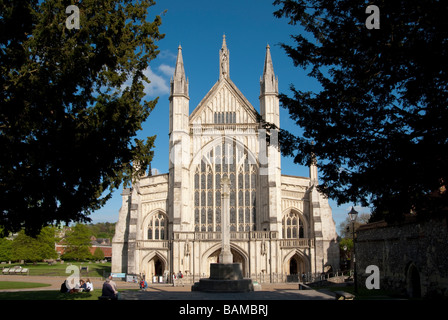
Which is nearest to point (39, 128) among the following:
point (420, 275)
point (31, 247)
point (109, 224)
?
point (420, 275)

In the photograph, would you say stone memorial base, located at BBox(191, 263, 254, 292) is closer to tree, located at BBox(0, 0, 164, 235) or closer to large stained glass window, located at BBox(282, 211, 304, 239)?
tree, located at BBox(0, 0, 164, 235)

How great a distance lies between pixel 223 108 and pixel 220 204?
845cm

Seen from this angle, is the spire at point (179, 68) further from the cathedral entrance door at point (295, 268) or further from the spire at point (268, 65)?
the cathedral entrance door at point (295, 268)

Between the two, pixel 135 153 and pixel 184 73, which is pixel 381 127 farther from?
pixel 184 73

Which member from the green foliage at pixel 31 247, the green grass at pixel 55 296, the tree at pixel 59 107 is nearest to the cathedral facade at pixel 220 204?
the green grass at pixel 55 296

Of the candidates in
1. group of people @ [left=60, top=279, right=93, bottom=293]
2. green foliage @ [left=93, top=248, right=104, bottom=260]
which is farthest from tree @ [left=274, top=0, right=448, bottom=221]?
A: green foliage @ [left=93, top=248, right=104, bottom=260]

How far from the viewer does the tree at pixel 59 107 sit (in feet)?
34.4

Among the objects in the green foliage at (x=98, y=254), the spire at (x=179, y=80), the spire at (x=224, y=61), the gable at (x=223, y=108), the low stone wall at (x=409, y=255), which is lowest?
the green foliage at (x=98, y=254)

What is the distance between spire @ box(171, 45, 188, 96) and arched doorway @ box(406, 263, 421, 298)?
77.9ft

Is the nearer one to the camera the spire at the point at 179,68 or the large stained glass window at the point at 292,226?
the large stained glass window at the point at 292,226

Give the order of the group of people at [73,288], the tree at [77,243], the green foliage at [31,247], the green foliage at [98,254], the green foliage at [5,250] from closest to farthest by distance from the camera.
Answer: the group of people at [73,288] < the green foliage at [31,247] < the green foliage at [5,250] < the tree at [77,243] < the green foliage at [98,254]

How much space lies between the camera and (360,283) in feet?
77.7

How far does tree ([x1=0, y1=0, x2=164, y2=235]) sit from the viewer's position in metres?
10.5
